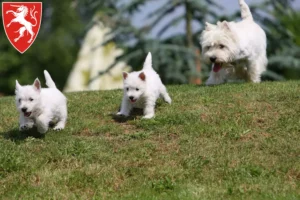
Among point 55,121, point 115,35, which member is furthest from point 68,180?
point 115,35

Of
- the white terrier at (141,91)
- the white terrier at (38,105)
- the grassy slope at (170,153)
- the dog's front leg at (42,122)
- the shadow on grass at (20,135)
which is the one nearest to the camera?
the grassy slope at (170,153)

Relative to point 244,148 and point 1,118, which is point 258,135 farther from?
point 1,118

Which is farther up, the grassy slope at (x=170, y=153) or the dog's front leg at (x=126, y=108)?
the dog's front leg at (x=126, y=108)

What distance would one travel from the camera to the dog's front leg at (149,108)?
10.8 meters

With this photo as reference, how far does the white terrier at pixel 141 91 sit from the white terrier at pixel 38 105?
1.11 metres

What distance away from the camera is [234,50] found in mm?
13453

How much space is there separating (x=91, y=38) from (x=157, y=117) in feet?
84.0

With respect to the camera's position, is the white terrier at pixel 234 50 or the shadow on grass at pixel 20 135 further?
the white terrier at pixel 234 50

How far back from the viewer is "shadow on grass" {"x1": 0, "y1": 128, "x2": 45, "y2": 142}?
33.2 feet

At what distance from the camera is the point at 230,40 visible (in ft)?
44.0

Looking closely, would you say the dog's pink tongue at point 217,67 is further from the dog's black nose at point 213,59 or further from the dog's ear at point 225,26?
the dog's ear at point 225,26

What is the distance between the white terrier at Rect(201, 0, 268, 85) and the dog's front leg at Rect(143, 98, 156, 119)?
3.00 meters

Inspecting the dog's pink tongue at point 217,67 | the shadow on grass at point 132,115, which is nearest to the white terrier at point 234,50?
the dog's pink tongue at point 217,67

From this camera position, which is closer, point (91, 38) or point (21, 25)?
point (21, 25)
